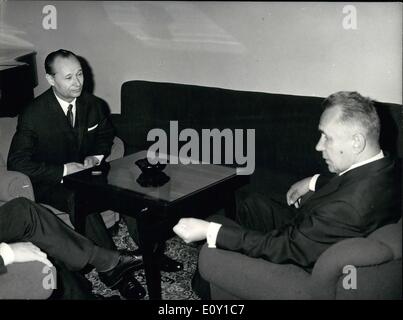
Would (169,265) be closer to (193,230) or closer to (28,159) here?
(193,230)

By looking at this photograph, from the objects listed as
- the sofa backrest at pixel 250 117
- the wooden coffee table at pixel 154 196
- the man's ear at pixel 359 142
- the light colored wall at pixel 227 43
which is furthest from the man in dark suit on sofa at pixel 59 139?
the man's ear at pixel 359 142

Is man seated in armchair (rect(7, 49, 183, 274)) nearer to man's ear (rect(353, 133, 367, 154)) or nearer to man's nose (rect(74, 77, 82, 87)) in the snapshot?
man's nose (rect(74, 77, 82, 87))

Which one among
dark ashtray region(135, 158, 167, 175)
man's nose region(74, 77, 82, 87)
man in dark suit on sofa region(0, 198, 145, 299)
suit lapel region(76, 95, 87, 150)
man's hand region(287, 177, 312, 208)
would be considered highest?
man's nose region(74, 77, 82, 87)

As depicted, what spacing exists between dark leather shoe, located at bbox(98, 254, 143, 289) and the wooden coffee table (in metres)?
0.29

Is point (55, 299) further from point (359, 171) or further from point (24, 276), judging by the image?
point (359, 171)

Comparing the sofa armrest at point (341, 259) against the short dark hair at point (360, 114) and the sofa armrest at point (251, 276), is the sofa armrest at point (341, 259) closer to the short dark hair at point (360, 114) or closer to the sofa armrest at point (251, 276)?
the sofa armrest at point (251, 276)

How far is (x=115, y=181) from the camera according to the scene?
8.56 feet

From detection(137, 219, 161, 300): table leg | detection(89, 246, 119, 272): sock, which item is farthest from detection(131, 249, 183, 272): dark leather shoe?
detection(137, 219, 161, 300): table leg

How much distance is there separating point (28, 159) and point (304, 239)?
2.03 m

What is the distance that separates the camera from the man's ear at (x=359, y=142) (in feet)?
6.11

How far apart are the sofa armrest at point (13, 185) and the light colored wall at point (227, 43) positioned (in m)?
1.87

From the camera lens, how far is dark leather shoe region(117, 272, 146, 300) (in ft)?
8.59

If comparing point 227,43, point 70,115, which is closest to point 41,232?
point 70,115

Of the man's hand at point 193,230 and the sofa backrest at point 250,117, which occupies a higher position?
the sofa backrest at point 250,117
